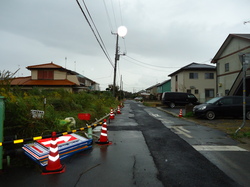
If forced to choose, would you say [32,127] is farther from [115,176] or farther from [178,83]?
[178,83]

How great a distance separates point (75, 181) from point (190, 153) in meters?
3.16

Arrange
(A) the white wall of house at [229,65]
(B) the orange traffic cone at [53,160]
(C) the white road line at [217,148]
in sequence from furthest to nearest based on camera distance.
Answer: (A) the white wall of house at [229,65]
(C) the white road line at [217,148]
(B) the orange traffic cone at [53,160]

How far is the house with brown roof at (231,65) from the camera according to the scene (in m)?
15.5

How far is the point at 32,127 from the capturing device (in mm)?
5078

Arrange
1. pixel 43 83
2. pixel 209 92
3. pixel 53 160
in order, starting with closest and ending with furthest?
pixel 53 160
pixel 43 83
pixel 209 92

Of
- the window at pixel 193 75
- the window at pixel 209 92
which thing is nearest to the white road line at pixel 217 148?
the window at pixel 193 75

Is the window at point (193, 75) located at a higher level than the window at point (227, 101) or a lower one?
higher

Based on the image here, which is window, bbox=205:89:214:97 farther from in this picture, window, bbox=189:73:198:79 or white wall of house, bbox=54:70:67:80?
white wall of house, bbox=54:70:67:80

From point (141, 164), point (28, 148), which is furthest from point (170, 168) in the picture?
point (28, 148)

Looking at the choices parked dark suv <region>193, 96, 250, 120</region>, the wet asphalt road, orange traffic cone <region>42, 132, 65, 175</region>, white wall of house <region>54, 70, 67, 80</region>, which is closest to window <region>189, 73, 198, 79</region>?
parked dark suv <region>193, 96, 250, 120</region>

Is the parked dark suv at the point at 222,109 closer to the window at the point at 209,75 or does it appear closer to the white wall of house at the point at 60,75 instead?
the window at the point at 209,75

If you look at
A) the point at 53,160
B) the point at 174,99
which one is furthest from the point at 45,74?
the point at 53,160

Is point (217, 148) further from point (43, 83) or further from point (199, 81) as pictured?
point (199, 81)

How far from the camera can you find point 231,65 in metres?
17.7
